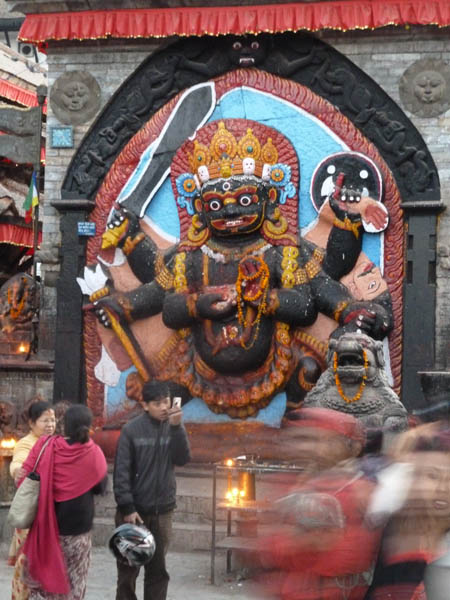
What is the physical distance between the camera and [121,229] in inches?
588

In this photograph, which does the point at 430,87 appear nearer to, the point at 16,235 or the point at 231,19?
the point at 231,19

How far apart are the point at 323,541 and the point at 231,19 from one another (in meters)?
9.47

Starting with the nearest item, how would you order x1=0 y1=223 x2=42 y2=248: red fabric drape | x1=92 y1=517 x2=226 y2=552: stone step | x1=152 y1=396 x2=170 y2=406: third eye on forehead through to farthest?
x1=152 y1=396 x2=170 y2=406: third eye on forehead < x1=92 y1=517 x2=226 y2=552: stone step < x1=0 y1=223 x2=42 y2=248: red fabric drape

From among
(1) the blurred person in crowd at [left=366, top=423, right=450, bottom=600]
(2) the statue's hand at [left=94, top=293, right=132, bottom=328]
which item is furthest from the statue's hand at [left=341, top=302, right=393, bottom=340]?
(1) the blurred person in crowd at [left=366, top=423, right=450, bottom=600]

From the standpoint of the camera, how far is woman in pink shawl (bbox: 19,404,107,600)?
25.1 ft

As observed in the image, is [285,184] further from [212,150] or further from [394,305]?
[394,305]

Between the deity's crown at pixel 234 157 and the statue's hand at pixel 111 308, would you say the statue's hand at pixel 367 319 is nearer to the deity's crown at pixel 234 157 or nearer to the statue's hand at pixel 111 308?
the deity's crown at pixel 234 157

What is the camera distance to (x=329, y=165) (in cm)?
1432

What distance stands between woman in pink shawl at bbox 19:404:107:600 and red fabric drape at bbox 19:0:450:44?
7837 mm

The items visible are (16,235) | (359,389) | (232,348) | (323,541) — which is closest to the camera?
(323,541)

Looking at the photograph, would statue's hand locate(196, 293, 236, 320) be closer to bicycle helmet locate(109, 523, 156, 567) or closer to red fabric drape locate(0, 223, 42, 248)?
bicycle helmet locate(109, 523, 156, 567)

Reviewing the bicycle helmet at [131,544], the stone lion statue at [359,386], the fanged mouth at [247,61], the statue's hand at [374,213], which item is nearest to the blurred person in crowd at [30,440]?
the bicycle helmet at [131,544]

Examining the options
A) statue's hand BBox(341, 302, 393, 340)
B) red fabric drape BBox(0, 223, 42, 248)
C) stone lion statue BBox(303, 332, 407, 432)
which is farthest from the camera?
red fabric drape BBox(0, 223, 42, 248)

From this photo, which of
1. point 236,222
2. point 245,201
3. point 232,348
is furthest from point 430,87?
point 232,348
